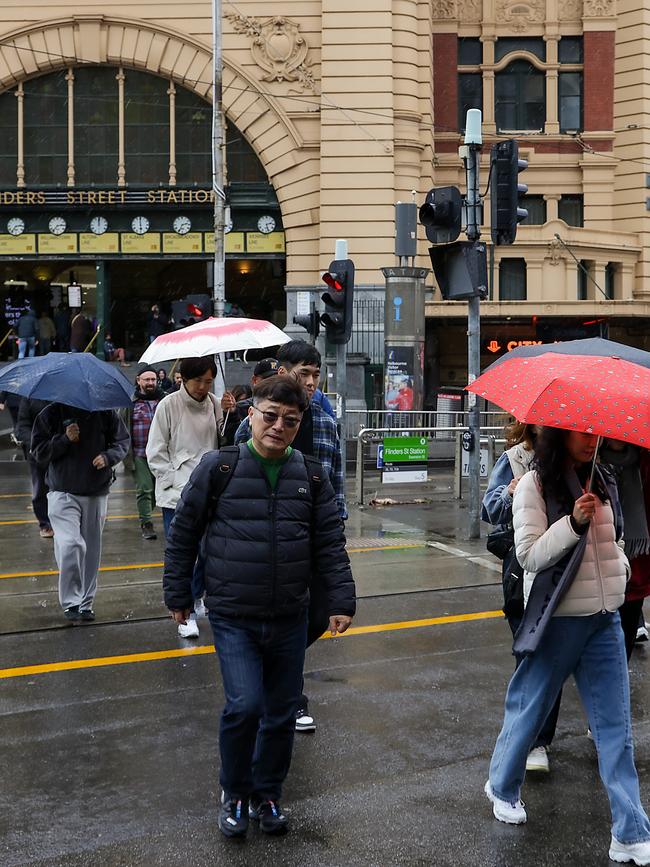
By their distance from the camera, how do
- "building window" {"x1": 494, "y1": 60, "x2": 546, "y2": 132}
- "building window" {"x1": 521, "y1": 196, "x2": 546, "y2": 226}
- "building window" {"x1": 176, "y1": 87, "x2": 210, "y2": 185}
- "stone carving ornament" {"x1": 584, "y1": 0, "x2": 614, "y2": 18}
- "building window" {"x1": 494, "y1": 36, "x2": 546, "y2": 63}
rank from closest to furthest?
"building window" {"x1": 176, "y1": 87, "x2": 210, "y2": 185}
"stone carving ornament" {"x1": 584, "y1": 0, "x2": 614, "y2": 18}
"building window" {"x1": 494, "y1": 36, "x2": 546, "y2": 63}
"building window" {"x1": 494, "y1": 60, "x2": 546, "y2": 132}
"building window" {"x1": 521, "y1": 196, "x2": 546, "y2": 226}

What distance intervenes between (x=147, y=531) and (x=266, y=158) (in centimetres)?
1986

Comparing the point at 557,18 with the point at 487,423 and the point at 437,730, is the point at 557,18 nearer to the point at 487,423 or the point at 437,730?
the point at 487,423

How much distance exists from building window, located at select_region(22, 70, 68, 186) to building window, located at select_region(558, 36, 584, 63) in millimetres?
15377

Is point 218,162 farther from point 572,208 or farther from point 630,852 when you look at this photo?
point 630,852

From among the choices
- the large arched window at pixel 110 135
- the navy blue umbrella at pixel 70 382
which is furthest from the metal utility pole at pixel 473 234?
the large arched window at pixel 110 135

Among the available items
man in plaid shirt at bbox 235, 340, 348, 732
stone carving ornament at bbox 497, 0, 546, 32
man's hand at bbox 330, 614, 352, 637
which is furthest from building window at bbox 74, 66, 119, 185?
man's hand at bbox 330, 614, 352, 637

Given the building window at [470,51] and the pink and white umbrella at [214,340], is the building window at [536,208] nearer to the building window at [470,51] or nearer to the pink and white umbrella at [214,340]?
the building window at [470,51]

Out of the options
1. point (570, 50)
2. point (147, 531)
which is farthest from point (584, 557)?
Answer: point (570, 50)

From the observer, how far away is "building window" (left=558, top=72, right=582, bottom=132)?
3425 centimetres

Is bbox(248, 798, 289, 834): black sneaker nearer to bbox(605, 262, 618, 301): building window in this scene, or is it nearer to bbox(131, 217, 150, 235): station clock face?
bbox(131, 217, 150, 235): station clock face

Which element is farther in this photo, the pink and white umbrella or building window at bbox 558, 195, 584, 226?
building window at bbox 558, 195, 584, 226

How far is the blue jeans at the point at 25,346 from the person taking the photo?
2987 cm

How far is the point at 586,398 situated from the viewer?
13.3ft

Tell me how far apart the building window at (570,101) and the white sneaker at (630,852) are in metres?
32.6
